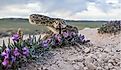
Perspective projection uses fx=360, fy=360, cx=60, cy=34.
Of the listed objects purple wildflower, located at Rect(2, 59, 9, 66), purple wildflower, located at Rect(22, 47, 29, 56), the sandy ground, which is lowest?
the sandy ground

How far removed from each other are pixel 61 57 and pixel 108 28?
7.87 meters

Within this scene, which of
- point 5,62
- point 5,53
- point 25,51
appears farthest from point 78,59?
point 5,62

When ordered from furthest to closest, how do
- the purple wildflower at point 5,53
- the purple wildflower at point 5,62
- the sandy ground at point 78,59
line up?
the sandy ground at point 78,59, the purple wildflower at point 5,53, the purple wildflower at point 5,62

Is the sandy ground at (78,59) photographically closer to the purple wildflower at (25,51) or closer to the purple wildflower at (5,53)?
the purple wildflower at (25,51)

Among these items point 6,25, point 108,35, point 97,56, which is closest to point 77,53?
point 97,56

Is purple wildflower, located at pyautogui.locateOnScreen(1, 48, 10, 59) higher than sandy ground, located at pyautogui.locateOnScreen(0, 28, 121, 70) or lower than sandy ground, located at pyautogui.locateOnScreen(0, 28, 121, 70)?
higher

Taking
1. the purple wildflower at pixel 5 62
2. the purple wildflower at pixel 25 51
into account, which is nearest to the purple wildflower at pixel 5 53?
the purple wildflower at pixel 5 62

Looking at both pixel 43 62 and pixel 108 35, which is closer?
pixel 43 62

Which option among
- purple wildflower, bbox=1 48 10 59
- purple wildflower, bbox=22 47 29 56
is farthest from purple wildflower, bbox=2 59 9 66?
purple wildflower, bbox=22 47 29 56

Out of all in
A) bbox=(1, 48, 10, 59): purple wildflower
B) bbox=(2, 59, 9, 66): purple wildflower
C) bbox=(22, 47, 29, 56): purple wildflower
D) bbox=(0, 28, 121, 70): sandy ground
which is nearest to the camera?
bbox=(2, 59, 9, 66): purple wildflower

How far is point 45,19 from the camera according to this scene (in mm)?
9797

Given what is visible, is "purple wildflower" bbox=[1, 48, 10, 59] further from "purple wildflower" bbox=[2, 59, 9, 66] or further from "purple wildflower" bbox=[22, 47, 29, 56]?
"purple wildflower" bbox=[22, 47, 29, 56]

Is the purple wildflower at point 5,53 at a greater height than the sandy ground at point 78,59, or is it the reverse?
the purple wildflower at point 5,53

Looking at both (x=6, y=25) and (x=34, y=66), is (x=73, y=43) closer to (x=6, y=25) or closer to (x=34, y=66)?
(x=34, y=66)
